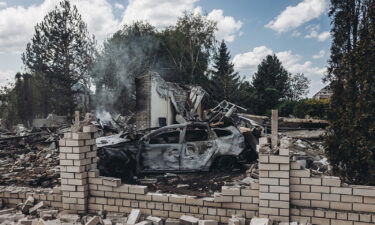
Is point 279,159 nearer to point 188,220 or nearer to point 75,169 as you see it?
point 188,220

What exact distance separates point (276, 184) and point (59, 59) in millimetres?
25103

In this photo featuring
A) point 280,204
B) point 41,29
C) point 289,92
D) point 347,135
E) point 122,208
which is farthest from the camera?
point 289,92

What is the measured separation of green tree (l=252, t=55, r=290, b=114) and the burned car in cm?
2467

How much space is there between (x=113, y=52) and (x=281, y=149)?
92.5 feet

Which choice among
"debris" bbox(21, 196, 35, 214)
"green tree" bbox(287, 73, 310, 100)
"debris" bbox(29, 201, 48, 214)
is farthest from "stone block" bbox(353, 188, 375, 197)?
"green tree" bbox(287, 73, 310, 100)

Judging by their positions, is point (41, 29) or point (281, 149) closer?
point (281, 149)

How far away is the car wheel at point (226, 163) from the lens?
773 cm

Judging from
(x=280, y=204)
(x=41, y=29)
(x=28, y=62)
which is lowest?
(x=280, y=204)

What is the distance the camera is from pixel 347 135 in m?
4.59

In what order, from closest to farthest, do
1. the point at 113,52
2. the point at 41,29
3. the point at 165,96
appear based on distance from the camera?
the point at 165,96 → the point at 41,29 → the point at 113,52

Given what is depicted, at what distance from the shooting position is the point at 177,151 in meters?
7.51

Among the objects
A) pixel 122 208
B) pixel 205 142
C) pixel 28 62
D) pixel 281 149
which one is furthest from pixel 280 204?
pixel 28 62

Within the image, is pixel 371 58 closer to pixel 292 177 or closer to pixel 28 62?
pixel 292 177

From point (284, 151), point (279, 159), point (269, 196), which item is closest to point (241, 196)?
point (269, 196)
